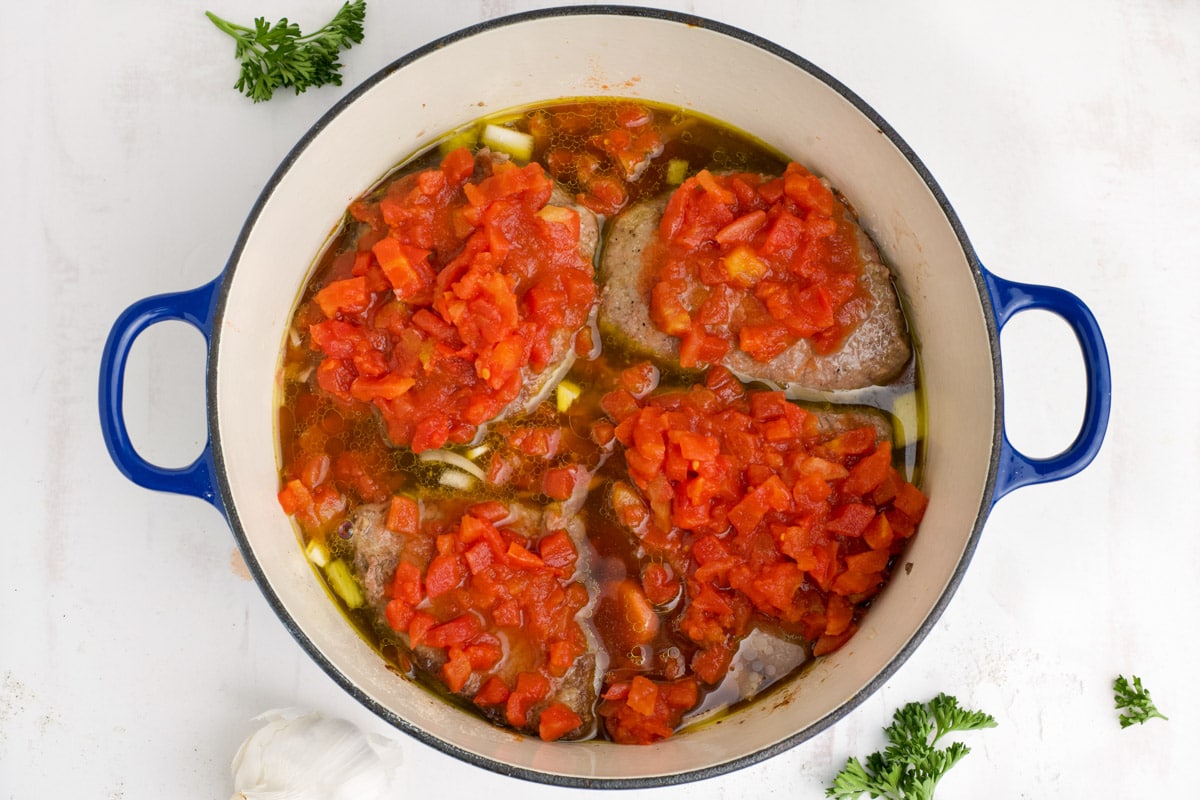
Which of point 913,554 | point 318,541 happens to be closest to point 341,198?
point 318,541

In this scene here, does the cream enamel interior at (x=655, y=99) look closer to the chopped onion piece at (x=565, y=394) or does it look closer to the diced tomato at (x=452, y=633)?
the diced tomato at (x=452, y=633)

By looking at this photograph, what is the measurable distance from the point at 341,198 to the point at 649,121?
133 cm

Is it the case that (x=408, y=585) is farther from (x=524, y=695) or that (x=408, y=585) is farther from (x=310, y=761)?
(x=310, y=761)

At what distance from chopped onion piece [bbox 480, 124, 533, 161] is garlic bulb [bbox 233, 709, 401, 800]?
97.6 inches

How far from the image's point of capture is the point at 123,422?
329 centimetres

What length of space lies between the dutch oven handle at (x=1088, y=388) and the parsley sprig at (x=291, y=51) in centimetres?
268

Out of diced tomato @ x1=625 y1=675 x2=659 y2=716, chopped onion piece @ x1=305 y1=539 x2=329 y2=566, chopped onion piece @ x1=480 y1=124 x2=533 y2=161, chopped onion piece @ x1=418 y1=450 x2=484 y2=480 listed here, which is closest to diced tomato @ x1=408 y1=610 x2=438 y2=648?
chopped onion piece @ x1=305 y1=539 x2=329 y2=566

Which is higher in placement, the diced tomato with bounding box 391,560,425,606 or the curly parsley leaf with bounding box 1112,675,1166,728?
the curly parsley leaf with bounding box 1112,675,1166,728

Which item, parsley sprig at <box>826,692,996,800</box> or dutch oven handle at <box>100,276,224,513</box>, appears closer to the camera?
dutch oven handle at <box>100,276,224,513</box>

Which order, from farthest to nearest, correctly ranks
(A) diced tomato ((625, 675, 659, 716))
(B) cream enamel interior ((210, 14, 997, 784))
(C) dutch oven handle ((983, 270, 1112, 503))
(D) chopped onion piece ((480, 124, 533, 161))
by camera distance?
(D) chopped onion piece ((480, 124, 533, 161))
(A) diced tomato ((625, 675, 659, 716))
(B) cream enamel interior ((210, 14, 997, 784))
(C) dutch oven handle ((983, 270, 1112, 503))

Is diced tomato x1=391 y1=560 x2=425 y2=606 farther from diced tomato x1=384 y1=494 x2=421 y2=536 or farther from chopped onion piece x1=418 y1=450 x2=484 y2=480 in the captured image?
chopped onion piece x1=418 y1=450 x2=484 y2=480

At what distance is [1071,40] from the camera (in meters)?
4.05

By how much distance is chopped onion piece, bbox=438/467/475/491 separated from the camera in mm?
3832

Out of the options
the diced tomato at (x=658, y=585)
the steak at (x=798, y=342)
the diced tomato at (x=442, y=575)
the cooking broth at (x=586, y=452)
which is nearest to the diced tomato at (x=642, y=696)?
the cooking broth at (x=586, y=452)
